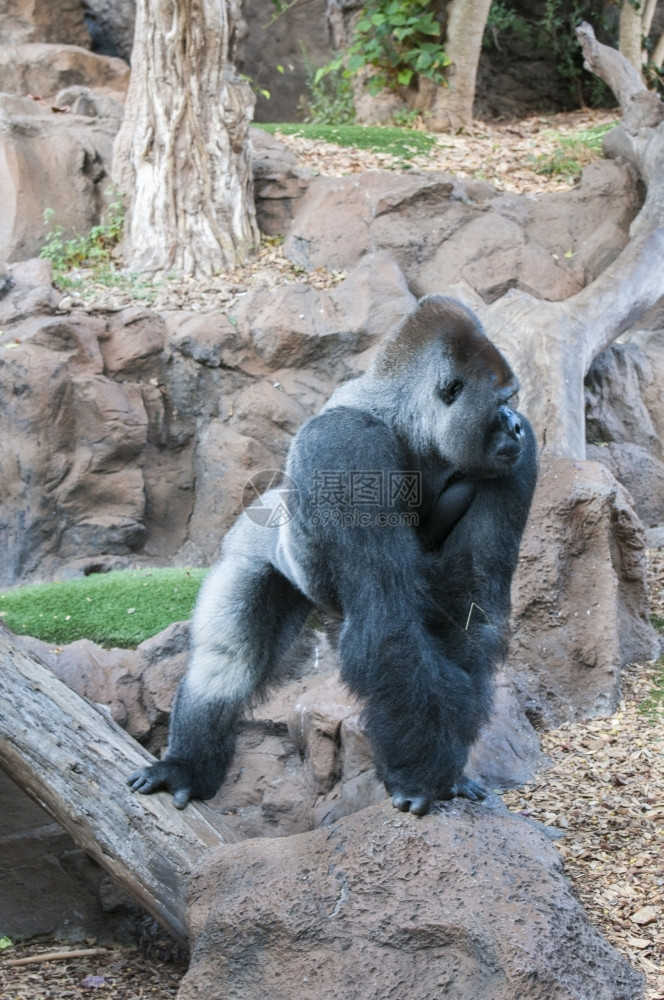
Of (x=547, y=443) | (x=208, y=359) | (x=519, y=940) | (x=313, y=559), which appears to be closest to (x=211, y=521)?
(x=208, y=359)

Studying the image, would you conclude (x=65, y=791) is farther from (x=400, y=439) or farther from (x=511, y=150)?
(x=511, y=150)

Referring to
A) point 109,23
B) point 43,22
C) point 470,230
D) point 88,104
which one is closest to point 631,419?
point 470,230

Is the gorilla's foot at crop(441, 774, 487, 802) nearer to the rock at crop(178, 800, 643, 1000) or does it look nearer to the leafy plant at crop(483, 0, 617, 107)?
the rock at crop(178, 800, 643, 1000)

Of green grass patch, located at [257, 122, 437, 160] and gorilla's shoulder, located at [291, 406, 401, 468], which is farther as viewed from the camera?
green grass patch, located at [257, 122, 437, 160]

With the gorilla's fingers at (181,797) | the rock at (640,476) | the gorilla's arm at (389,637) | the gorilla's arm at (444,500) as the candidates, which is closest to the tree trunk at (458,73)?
the rock at (640,476)

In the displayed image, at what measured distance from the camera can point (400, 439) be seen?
→ 280 cm

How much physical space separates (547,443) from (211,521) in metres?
2.61

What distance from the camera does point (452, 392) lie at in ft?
8.89

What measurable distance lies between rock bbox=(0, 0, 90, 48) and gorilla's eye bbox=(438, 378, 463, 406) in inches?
362

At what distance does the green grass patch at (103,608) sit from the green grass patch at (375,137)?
4489 millimetres

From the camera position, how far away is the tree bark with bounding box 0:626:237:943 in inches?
117

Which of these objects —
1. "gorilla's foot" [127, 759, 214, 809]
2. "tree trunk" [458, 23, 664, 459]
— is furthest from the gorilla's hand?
"tree trunk" [458, 23, 664, 459]

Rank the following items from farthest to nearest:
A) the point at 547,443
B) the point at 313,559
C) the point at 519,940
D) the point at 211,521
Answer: the point at 211,521
the point at 547,443
the point at 313,559
the point at 519,940

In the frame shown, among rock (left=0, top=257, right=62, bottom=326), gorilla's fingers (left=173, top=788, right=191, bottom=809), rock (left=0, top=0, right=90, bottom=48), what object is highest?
rock (left=0, top=0, right=90, bottom=48)
